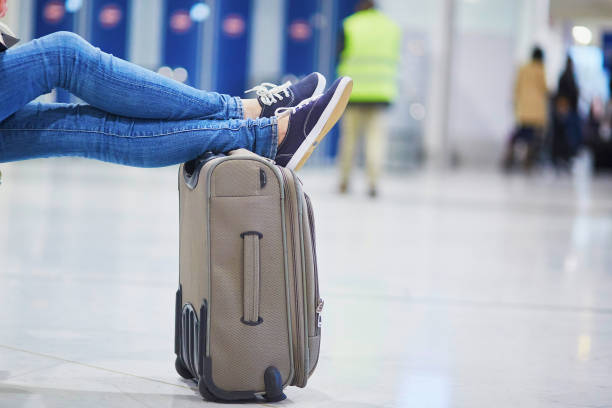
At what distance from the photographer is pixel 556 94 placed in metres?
11.7

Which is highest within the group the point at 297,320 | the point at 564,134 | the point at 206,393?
the point at 564,134

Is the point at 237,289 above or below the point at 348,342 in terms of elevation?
above

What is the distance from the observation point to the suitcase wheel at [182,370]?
166cm

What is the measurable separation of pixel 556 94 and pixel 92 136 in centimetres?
1093

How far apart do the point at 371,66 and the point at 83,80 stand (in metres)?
4.80

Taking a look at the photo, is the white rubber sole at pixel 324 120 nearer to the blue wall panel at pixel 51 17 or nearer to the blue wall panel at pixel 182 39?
the blue wall panel at pixel 51 17

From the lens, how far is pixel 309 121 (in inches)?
66.7

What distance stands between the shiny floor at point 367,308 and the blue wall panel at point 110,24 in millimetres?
5657

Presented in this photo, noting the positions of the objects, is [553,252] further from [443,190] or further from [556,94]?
[556,94]

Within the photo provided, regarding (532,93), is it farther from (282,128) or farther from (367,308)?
(282,128)

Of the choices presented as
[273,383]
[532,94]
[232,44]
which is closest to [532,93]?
[532,94]

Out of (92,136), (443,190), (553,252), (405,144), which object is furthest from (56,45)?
(405,144)

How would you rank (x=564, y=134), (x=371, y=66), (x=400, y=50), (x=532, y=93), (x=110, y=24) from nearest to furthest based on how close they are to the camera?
1. (x=371, y=66)
2. (x=532, y=93)
3. (x=110, y=24)
4. (x=400, y=50)
5. (x=564, y=134)

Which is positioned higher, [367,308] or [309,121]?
[309,121]
